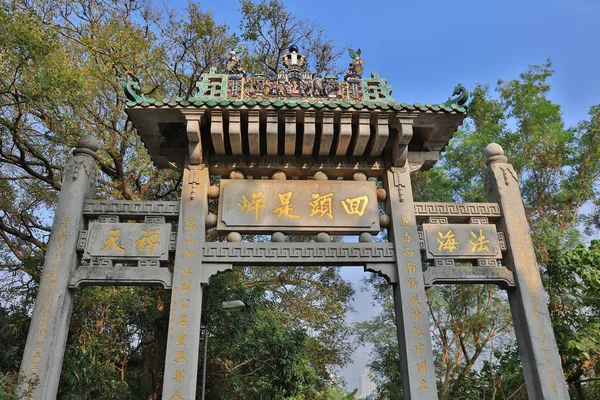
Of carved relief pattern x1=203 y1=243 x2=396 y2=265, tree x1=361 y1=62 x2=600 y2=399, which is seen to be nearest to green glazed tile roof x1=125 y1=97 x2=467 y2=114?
carved relief pattern x1=203 y1=243 x2=396 y2=265

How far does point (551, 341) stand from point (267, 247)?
320cm

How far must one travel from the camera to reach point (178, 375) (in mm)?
4285

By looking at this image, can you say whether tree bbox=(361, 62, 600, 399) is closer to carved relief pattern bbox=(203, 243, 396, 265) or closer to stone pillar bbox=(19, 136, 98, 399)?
carved relief pattern bbox=(203, 243, 396, 265)

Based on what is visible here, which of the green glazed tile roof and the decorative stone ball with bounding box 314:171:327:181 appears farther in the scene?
the decorative stone ball with bounding box 314:171:327:181

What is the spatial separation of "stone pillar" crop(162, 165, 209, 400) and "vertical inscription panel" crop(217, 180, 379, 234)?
300mm

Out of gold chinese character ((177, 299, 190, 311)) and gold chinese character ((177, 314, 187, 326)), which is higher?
gold chinese character ((177, 299, 190, 311))

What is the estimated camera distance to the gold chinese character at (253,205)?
17.2 feet

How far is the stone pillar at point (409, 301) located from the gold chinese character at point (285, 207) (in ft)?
4.04

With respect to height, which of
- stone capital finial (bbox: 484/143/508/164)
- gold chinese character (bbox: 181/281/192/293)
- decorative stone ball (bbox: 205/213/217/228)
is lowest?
gold chinese character (bbox: 181/281/192/293)

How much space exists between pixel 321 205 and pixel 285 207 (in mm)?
444

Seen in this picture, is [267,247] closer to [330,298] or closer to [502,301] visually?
[330,298]

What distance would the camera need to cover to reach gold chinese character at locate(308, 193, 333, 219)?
529cm

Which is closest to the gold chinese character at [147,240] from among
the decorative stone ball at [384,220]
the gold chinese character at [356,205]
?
the gold chinese character at [356,205]

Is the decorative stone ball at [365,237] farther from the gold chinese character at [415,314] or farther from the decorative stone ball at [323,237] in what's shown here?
the gold chinese character at [415,314]
